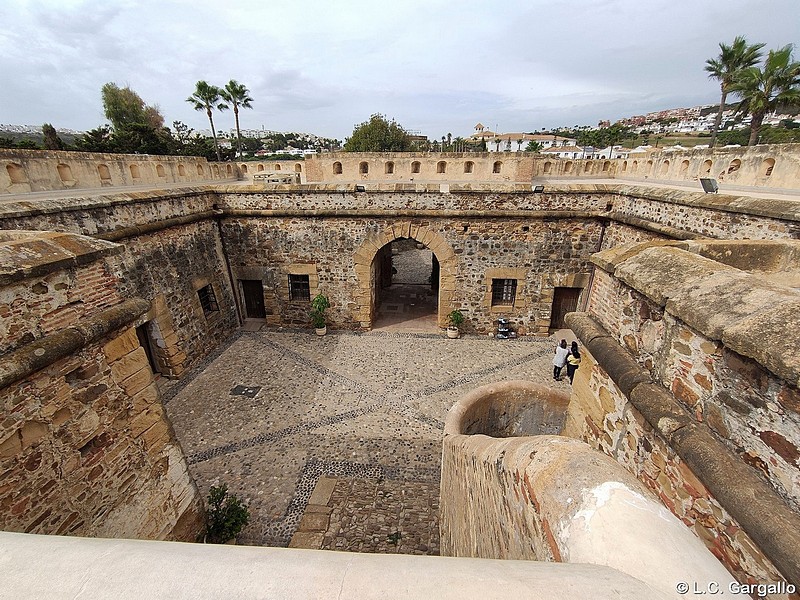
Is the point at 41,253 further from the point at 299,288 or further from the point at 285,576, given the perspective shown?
the point at 299,288

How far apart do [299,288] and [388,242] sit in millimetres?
3146

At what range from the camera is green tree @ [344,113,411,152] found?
1615 inches

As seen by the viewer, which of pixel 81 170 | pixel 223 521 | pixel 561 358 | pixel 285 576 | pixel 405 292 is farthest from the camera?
pixel 405 292

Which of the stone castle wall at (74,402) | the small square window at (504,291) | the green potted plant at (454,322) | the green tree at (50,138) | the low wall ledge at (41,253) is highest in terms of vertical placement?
the green tree at (50,138)

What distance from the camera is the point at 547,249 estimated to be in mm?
10070

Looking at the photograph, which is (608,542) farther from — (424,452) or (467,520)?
(424,452)

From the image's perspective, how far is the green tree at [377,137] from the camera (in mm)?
41031

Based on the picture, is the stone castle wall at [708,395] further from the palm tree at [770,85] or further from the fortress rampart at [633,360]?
the palm tree at [770,85]

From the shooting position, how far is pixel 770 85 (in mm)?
17891

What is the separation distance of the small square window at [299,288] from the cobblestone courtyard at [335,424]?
1230 mm

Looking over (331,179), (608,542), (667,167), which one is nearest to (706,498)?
(608,542)

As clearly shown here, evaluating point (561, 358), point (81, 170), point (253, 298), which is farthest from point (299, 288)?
point (561, 358)

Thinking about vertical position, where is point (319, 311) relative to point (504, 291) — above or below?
below

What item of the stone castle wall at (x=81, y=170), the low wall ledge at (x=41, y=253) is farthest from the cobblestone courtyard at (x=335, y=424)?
the stone castle wall at (x=81, y=170)
